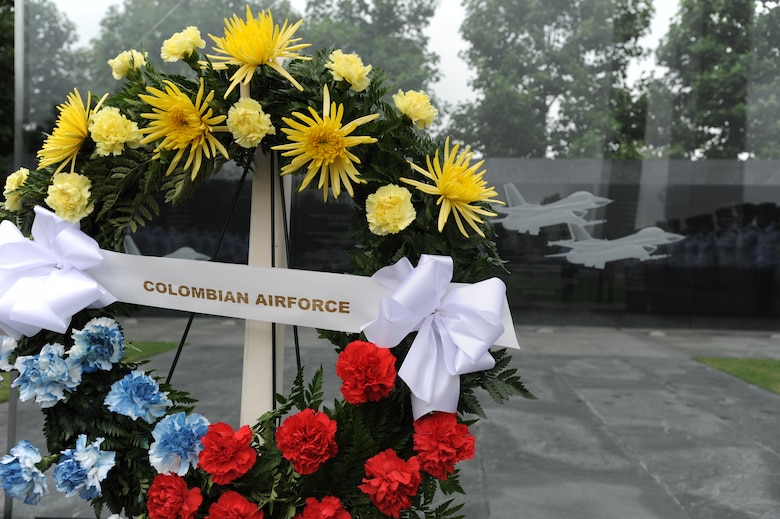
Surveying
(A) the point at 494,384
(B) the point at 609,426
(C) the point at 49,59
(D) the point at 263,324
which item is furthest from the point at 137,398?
(C) the point at 49,59

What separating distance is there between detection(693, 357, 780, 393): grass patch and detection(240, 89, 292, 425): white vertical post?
17.9ft

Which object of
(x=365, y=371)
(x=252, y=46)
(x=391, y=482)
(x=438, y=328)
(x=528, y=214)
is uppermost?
(x=252, y=46)

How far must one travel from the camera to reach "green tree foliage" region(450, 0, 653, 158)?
221 inches

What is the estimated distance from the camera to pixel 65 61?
6168 millimetres

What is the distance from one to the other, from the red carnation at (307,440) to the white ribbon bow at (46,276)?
64cm

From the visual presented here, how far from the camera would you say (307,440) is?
Answer: 1.65 m

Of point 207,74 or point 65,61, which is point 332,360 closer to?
point 65,61

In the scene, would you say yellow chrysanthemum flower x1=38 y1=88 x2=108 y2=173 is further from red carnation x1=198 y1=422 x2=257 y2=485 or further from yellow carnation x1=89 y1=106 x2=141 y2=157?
red carnation x1=198 y1=422 x2=257 y2=485

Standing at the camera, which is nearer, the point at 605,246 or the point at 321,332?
the point at 321,332

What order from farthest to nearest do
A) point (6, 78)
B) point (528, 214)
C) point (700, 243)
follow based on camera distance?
point (6, 78) → point (700, 243) → point (528, 214)

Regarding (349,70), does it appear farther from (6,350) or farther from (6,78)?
(6,78)

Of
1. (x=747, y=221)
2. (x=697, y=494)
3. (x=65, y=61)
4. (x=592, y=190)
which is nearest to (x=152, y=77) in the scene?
(x=697, y=494)

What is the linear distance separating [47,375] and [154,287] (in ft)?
1.20

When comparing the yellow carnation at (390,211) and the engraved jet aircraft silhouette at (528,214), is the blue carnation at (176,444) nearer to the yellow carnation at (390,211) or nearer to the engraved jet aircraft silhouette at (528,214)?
the yellow carnation at (390,211)
